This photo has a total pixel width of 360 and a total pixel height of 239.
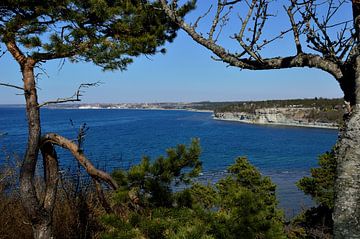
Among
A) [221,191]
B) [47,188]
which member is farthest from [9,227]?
[221,191]

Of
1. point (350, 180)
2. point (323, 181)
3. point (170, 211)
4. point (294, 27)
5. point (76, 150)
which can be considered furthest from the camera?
point (323, 181)

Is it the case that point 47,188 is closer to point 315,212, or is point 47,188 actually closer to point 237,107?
point 315,212

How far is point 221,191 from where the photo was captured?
12.1 meters

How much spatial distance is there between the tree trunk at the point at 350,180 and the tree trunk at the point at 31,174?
148 inches

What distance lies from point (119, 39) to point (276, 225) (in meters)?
3.40

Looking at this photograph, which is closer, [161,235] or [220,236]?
[161,235]

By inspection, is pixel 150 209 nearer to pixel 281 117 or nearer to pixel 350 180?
pixel 350 180

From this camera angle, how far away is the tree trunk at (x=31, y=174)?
4473 millimetres

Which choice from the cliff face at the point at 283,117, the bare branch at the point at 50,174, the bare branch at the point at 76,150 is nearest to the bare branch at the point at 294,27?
the bare branch at the point at 76,150

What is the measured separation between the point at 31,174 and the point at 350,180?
12.8 ft

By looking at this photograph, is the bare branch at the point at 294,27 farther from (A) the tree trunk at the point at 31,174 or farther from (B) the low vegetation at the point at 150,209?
(A) the tree trunk at the point at 31,174

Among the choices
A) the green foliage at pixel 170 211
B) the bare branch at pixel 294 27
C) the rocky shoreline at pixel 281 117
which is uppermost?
the bare branch at pixel 294 27

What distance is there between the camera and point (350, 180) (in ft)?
5.32

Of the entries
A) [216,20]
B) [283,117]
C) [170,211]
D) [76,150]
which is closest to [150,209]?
[170,211]
